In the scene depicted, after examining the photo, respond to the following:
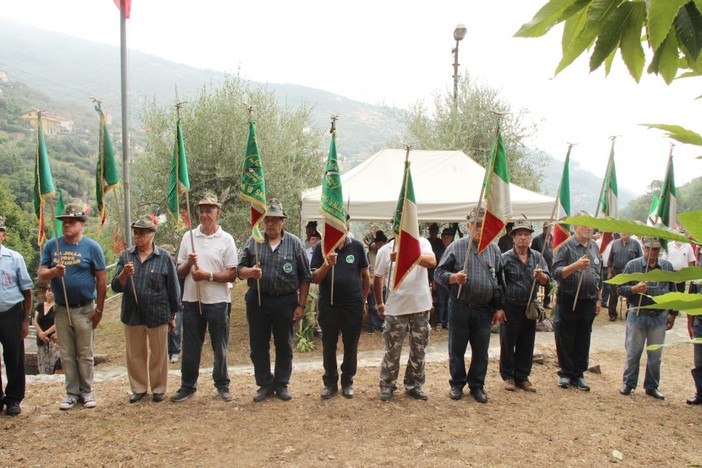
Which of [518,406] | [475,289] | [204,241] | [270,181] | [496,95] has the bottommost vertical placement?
[518,406]

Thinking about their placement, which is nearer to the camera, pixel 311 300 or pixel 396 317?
pixel 396 317

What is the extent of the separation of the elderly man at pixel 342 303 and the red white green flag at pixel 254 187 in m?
0.81

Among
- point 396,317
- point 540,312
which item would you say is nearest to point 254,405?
point 396,317

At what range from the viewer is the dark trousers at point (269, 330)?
5.62m

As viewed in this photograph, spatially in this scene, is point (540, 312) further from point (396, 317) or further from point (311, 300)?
point (311, 300)

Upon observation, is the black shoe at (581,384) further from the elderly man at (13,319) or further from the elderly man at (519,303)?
the elderly man at (13,319)

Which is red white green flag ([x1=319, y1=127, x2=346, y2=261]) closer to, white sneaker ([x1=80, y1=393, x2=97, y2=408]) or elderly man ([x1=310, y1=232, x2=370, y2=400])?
elderly man ([x1=310, y1=232, x2=370, y2=400])

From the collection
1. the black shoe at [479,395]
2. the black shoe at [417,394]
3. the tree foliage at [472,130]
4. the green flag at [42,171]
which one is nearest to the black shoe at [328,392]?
the black shoe at [417,394]

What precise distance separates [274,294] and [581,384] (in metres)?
3.80

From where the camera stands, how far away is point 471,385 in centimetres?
592

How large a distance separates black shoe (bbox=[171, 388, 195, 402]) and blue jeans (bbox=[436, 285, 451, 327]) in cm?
500

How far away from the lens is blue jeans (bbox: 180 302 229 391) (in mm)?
5664

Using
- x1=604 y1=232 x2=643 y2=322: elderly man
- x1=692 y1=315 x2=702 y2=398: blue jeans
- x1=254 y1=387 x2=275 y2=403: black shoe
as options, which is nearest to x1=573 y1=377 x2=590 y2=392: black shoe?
x1=692 y1=315 x2=702 y2=398: blue jeans

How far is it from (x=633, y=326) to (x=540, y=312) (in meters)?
1.15
